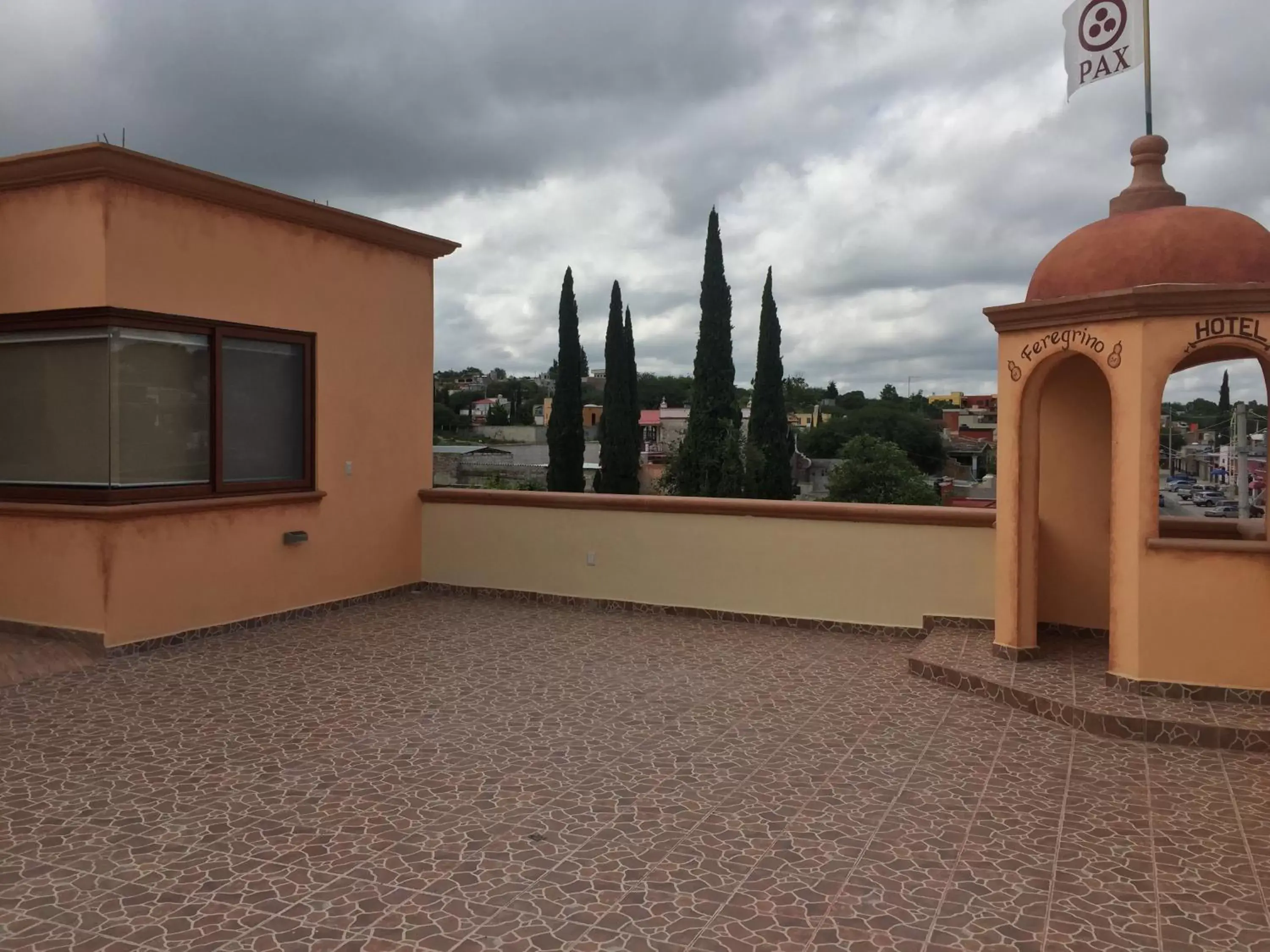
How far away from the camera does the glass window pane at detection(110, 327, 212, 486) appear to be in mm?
6969

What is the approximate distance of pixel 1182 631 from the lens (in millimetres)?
5605

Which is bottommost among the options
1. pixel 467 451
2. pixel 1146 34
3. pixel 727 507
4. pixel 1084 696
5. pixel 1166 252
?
pixel 1084 696

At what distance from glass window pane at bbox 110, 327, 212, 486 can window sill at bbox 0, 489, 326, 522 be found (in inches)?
7.9

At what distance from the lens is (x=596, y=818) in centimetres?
404

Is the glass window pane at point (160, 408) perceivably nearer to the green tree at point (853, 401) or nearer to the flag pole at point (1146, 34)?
the flag pole at point (1146, 34)

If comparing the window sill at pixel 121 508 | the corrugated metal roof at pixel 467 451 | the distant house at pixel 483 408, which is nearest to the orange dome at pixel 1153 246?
the window sill at pixel 121 508

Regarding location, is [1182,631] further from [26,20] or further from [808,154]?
[26,20]

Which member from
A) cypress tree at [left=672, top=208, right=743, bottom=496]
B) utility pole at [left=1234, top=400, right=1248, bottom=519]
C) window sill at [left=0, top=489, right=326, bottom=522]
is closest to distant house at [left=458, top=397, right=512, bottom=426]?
cypress tree at [left=672, top=208, right=743, bottom=496]

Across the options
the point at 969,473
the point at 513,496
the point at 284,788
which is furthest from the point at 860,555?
the point at 969,473

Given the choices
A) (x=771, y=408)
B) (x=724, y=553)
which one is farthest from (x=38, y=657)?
(x=771, y=408)

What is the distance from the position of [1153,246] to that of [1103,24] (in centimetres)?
185

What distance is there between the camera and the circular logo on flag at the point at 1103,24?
250 inches

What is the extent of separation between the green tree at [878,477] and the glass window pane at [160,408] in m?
30.2

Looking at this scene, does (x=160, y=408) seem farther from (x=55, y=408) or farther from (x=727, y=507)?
(x=727, y=507)
